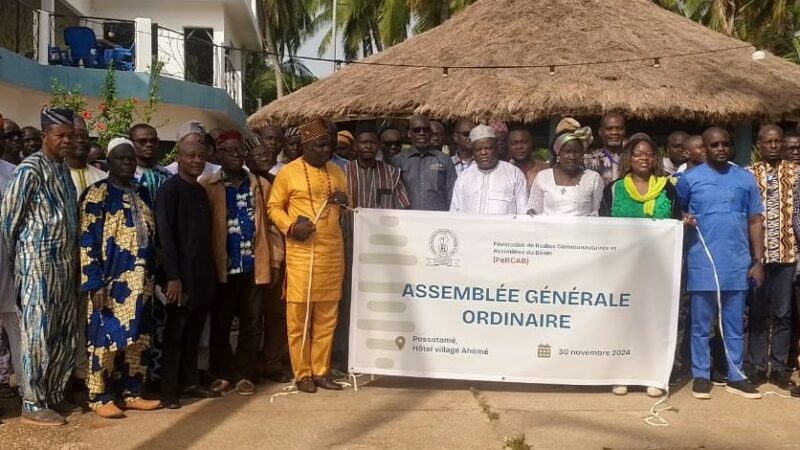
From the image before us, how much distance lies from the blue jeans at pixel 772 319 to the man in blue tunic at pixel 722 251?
0.34 m

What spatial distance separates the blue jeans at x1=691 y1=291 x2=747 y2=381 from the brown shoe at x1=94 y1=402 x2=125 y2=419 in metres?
3.61

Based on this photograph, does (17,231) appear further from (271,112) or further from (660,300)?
(271,112)

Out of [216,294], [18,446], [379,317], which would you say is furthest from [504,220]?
[18,446]

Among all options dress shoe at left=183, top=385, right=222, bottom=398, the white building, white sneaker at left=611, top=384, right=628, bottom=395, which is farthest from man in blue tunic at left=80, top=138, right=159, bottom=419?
the white building

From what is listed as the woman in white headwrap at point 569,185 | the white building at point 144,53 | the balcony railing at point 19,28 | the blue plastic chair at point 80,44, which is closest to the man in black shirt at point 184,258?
the woman in white headwrap at point 569,185

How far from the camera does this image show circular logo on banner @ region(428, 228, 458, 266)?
5.38 m

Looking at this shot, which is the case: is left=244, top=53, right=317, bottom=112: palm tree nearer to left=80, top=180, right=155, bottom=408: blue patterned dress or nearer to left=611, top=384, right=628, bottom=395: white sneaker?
left=80, top=180, right=155, bottom=408: blue patterned dress

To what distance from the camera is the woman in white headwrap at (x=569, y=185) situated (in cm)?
535

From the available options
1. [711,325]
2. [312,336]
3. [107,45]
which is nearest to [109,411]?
[312,336]

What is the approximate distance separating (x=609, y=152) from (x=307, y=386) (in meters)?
3.01

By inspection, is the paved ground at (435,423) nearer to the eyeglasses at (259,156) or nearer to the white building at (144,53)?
the eyeglasses at (259,156)

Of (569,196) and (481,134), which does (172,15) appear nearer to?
(481,134)

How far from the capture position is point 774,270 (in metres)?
5.68

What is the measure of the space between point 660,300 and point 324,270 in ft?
7.14
